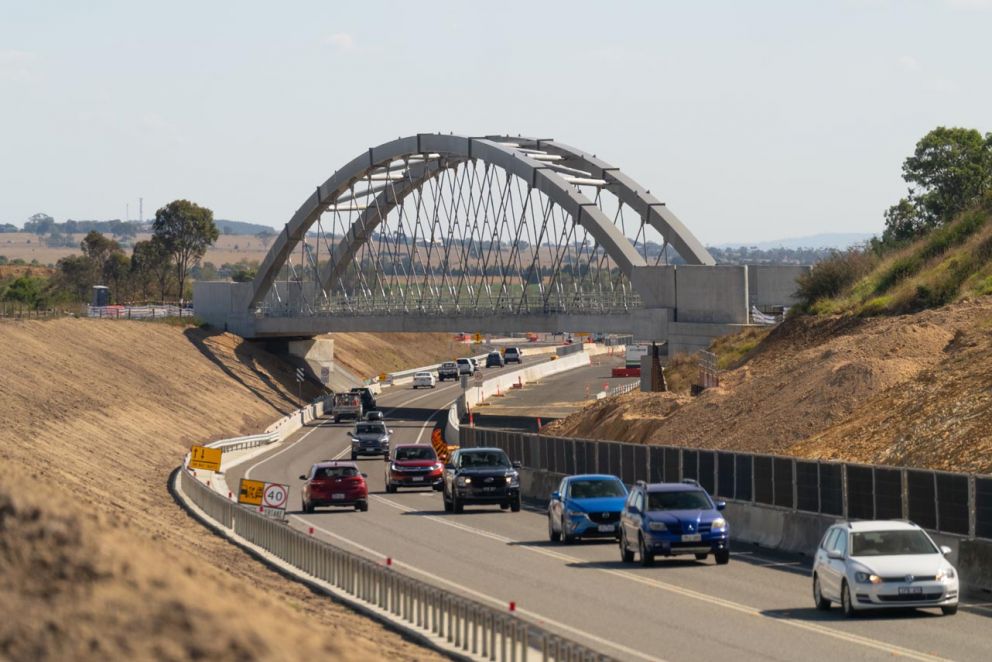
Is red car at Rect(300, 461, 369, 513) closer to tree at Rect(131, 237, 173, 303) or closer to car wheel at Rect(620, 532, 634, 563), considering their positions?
car wheel at Rect(620, 532, 634, 563)

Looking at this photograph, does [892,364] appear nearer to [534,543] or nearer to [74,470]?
[534,543]

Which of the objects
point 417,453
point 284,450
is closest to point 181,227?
point 284,450

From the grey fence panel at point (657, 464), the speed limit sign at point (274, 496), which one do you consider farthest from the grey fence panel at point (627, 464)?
the speed limit sign at point (274, 496)

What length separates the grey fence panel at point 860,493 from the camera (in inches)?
1219

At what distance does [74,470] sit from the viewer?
53719mm

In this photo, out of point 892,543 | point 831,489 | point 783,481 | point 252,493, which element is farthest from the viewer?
point 252,493

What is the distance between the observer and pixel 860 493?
31.3 meters

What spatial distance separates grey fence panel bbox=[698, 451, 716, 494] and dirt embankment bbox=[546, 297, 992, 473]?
4023mm

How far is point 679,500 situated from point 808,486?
3.63 m

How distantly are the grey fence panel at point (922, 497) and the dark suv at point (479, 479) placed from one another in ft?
53.9

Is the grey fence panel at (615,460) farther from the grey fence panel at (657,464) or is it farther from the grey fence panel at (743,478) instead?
the grey fence panel at (743,478)

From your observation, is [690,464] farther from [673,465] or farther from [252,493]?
[252,493]

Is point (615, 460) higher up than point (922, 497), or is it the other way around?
point (922, 497)

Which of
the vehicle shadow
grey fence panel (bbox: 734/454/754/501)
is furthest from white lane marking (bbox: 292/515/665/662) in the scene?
grey fence panel (bbox: 734/454/754/501)
